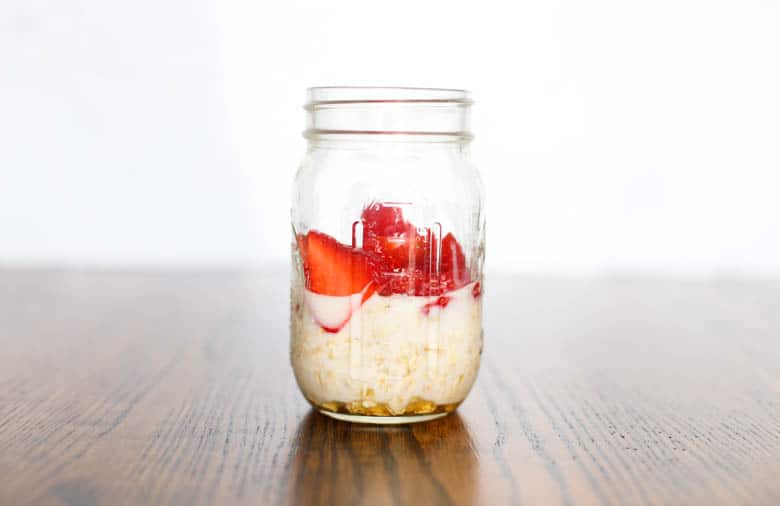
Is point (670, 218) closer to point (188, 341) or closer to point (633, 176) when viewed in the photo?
point (633, 176)

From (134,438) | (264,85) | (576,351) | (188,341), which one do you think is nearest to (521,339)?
(576,351)

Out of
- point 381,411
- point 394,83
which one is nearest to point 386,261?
point 381,411

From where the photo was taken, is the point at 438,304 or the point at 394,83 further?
the point at 394,83

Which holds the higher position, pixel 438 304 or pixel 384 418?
pixel 438 304

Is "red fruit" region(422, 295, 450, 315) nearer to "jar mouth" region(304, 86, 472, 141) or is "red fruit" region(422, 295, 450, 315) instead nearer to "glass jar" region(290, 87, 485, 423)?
"glass jar" region(290, 87, 485, 423)

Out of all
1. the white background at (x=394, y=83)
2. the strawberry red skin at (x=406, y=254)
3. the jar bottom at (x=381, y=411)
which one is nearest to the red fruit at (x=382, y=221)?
the strawberry red skin at (x=406, y=254)

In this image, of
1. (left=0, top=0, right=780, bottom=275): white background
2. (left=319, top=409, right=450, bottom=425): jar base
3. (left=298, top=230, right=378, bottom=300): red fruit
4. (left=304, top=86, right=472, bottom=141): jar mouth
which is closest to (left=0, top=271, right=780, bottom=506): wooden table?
(left=319, top=409, right=450, bottom=425): jar base

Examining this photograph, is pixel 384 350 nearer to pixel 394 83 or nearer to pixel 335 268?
pixel 335 268
